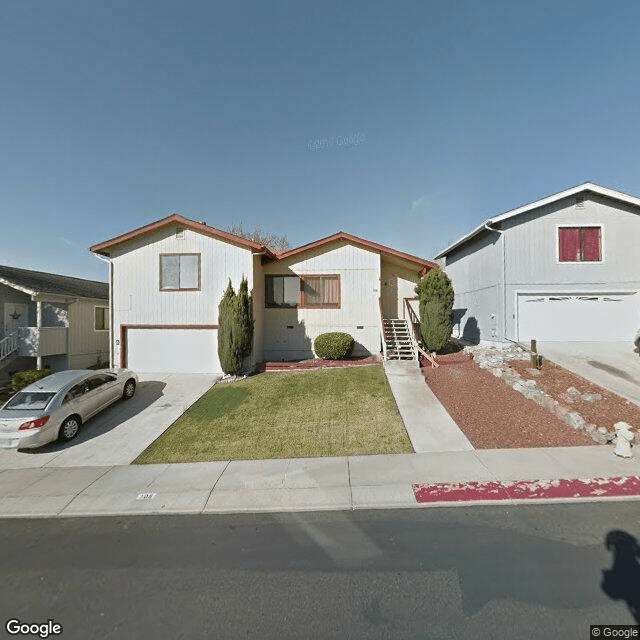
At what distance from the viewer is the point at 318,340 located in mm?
14258

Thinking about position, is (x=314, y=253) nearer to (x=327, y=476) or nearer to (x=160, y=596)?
(x=327, y=476)

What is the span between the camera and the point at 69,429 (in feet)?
27.3

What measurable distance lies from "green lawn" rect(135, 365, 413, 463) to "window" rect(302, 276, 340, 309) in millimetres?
4386

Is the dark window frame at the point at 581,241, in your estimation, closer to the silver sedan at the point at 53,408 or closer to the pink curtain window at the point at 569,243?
the pink curtain window at the point at 569,243

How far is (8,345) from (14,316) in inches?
72.8

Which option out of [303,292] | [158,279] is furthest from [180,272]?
[303,292]

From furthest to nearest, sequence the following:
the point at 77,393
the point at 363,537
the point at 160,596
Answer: the point at 77,393, the point at 363,537, the point at 160,596

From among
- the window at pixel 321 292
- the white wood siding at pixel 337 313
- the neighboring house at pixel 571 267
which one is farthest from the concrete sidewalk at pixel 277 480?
the window at pixel 321 292

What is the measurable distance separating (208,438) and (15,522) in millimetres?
3652

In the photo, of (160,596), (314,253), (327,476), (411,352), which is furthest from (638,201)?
(160,596)

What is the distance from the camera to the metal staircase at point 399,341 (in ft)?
43.0

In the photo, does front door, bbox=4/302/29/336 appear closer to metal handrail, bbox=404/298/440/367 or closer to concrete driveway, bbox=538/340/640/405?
metal handrail, bbox=404/298/440/367

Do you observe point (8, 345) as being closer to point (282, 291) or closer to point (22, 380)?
point (22, 380)

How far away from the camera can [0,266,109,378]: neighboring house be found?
1422 cm
